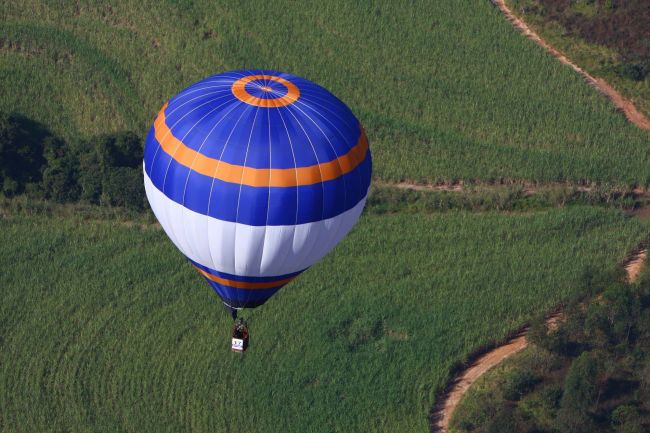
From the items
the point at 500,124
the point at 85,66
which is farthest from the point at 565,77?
the point at 85,66

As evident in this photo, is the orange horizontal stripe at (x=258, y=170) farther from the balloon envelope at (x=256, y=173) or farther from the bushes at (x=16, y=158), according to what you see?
the bushes at (x=16, y=158)

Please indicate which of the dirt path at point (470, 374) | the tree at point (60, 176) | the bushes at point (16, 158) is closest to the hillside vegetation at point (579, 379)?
the dirt path at point (470, 374)

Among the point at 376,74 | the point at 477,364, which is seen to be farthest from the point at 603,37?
the point at 477,364

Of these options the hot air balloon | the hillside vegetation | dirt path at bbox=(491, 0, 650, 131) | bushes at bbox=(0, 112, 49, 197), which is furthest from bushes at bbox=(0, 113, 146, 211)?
dirt path at bbox=(491, 0, 650, 131)

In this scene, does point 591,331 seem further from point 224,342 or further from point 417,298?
point 224,342

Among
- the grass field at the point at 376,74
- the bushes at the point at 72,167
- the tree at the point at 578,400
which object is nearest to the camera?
the tree at the point at 578,400

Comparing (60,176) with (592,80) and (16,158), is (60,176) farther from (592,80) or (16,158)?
(592,80)
